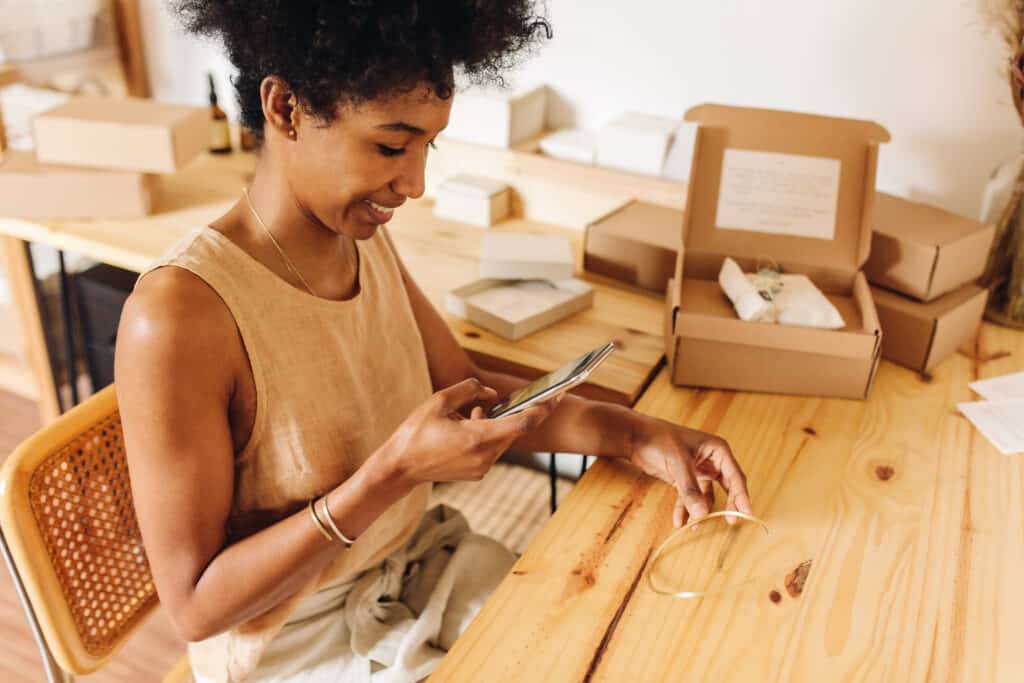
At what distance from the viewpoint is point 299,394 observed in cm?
92

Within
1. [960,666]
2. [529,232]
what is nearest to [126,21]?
[529,232]

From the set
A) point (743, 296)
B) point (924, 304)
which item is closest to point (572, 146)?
point (743, 296)

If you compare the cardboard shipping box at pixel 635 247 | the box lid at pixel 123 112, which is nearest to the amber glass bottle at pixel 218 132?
the box lid at pixel 123 112

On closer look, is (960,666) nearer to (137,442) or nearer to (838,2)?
(137,442)

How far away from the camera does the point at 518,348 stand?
1346mm

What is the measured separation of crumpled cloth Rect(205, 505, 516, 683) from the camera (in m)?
1.01

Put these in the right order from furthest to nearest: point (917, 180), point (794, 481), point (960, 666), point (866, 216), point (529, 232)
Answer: point (529, 232) < point (917, 180) < point (866, 216) < point (794, 481) < point (960, 666)

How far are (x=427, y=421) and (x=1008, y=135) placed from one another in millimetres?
1326

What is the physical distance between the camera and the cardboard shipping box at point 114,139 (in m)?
1.68

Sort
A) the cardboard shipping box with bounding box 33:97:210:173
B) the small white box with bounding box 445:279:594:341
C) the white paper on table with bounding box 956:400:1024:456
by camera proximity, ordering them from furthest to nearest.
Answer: the cardboard shipping box with bounding box 33:97:210:173 → the small white box with bounding box 445:279:594:341 → the white paper on table with bounding box 956:400:1024:456

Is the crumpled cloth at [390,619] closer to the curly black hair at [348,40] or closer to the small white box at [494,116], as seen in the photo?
the curly black hair at [348,40]

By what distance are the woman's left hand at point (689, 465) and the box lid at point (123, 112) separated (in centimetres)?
121

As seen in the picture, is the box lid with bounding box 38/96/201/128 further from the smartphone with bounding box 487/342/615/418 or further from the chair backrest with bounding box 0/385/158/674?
the smartphone with bounding box 487/342/615/418

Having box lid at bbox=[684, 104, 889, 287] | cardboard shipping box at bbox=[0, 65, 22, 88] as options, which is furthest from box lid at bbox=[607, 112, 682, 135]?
cardboard shipping box at bbox=[0, 65, 22, 88]
